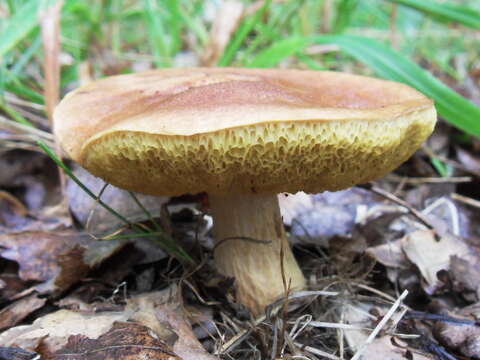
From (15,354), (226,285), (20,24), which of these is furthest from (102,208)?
(20,24)

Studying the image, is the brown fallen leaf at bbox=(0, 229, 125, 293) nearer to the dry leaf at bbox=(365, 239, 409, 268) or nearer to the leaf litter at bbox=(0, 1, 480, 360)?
the leaf litter at bbox=(0, 1, 480, 360)

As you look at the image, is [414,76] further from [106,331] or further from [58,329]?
[58,329]

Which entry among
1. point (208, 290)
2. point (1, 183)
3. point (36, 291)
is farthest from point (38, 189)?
point (208, 290)

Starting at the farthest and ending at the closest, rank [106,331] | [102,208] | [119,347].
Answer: [102,208], [106,331], [119,347]

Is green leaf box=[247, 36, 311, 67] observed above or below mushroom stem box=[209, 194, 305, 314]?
above

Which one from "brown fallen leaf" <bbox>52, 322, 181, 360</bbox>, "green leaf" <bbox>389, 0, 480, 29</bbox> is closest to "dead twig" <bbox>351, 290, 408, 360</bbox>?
"brown fallen leaf" <bbox>52, 322, 181, 360</bbox>

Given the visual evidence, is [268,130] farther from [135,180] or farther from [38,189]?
[38,189]
